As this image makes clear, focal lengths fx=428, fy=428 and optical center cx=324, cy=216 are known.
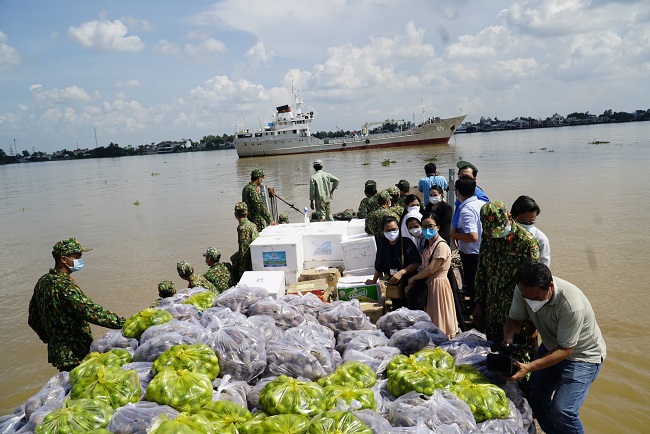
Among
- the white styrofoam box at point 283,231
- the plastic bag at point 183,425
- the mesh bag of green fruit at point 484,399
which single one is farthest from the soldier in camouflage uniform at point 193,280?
the mesh bag of green fruit at point 484,399

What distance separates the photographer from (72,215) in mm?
19375

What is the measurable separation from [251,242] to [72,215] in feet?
57.2

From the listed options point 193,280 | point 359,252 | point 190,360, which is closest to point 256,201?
point 193,280

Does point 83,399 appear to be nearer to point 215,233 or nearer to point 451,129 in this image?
point 215,233

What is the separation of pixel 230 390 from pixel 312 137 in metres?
50.2

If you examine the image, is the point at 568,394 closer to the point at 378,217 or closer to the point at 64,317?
the point at 378,217

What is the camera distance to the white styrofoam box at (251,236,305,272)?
501cm

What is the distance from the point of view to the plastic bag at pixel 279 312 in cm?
362

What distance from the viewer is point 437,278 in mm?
3994

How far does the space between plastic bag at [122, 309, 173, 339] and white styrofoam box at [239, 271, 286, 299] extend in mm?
1051

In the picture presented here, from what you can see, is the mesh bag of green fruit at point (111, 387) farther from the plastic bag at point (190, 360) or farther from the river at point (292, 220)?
the river at point (292, 220)

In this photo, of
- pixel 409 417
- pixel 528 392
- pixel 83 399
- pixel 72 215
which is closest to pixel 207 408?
pixel 83 399

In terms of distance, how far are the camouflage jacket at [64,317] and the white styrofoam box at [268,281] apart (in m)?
1.34

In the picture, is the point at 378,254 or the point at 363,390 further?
the point at 378,254
